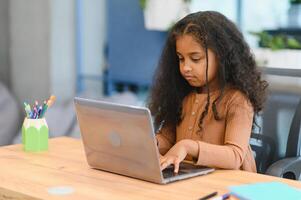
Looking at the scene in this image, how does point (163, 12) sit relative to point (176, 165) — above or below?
above

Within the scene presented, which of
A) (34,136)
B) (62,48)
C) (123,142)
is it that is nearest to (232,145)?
(123,142)

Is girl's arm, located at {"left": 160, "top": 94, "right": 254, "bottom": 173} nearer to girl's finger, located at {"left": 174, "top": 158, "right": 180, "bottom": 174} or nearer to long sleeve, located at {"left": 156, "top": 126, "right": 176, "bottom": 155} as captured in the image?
girl's finger, located at {"left": 174, "top": 158, "right": 180, "bottom": 174}

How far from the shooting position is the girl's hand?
5.13 ft

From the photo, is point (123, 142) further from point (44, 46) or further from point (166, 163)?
point (44, 46)

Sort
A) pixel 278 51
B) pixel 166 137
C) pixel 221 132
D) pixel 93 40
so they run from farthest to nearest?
pixel 93 40
pixel 278 51
pixel 166 137
pixel 221 132

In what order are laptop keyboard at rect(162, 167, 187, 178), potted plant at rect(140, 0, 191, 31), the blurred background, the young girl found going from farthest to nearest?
1. the blurred background
2. potted plant at rect(140, 0, 191, 31)
3. the young girl
4. laptop keyboard at rect(162, 167, 187, 178)

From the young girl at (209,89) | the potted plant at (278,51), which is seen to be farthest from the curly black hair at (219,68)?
the potted plant at (278,51)

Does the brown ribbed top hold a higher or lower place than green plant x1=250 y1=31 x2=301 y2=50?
lower

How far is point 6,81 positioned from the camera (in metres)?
4.24

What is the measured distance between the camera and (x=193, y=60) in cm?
180

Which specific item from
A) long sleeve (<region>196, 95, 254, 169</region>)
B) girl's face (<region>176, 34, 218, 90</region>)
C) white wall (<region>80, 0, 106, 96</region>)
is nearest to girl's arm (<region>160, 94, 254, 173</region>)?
long sleeve (<region>196, 95, 254, 169</region>)

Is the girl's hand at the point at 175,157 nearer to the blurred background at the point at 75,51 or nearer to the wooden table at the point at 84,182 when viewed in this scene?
the wooden table at the point at 84,182

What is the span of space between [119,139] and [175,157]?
17 centimetres

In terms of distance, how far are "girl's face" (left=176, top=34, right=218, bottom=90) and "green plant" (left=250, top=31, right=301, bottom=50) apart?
4.55 feet
